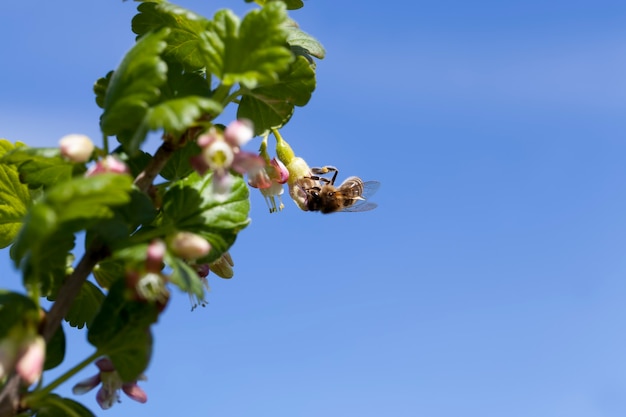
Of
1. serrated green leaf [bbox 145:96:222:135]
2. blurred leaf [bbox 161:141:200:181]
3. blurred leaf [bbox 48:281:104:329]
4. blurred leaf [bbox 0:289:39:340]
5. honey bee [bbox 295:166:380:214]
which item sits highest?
honey bee [bbox 295:166:380:214]

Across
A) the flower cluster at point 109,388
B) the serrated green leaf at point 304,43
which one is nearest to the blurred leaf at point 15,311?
the flower cluster at point 109,388

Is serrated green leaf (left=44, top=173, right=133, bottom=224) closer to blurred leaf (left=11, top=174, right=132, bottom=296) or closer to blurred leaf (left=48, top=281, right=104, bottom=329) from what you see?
blurred leaf (left=11, top=174, right=132, bottom=296)

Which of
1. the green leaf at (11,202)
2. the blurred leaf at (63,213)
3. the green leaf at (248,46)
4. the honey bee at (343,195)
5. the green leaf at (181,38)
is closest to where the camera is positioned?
the blurred leaf at (63,213)

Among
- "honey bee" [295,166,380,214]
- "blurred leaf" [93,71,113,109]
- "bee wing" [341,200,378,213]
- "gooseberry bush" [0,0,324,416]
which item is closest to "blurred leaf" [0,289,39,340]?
"gooseberry bush" [0,0,324,416]

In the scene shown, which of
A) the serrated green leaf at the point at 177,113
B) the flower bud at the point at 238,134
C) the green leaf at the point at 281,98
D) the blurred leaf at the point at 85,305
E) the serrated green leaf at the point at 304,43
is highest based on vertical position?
the serrated green leaf at the point at 304,43

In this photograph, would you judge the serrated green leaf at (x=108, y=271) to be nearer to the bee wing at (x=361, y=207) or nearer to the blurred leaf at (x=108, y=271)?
the blurred leaf at (x=108, y=271)

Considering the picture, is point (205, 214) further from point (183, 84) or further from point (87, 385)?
point (87, 385)
